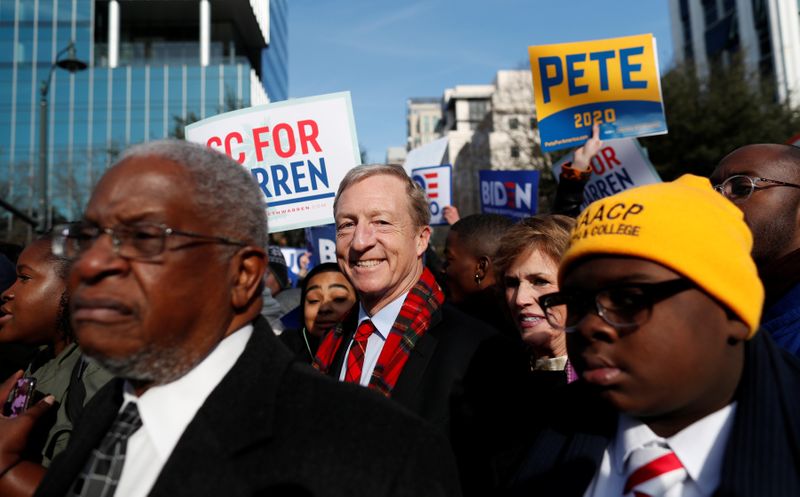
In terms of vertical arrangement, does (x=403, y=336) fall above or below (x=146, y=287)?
below

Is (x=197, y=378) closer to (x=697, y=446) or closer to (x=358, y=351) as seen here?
(x=697, y=446)

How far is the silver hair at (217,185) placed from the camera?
1.58m

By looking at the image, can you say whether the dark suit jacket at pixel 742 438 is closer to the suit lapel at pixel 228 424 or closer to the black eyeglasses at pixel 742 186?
the suit lapel at pixel 228 424

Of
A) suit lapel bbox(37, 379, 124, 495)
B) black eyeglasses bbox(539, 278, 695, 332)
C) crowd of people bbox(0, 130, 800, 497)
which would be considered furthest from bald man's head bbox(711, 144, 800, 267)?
suit lapel bbox(37, 379, 124, 495)

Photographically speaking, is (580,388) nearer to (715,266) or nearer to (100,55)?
(715,266)

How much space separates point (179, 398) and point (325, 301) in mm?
3024

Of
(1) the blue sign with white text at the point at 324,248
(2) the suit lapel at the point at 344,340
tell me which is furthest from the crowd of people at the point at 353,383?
(1) the blue sign with white text at the point at 324,248

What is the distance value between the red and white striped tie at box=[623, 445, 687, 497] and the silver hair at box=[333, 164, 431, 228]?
5.23 ft

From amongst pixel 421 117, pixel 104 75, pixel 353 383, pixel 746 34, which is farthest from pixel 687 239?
pixel 421 117

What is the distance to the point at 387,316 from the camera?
2.76 meters

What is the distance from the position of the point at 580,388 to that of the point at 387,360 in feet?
3.06

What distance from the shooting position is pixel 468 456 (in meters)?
2.26

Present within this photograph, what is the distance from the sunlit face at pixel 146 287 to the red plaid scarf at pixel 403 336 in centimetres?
104

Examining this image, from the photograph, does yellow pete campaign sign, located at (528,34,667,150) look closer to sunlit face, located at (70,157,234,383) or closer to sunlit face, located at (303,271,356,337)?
sunlit face, located at (303,271,356,337)
